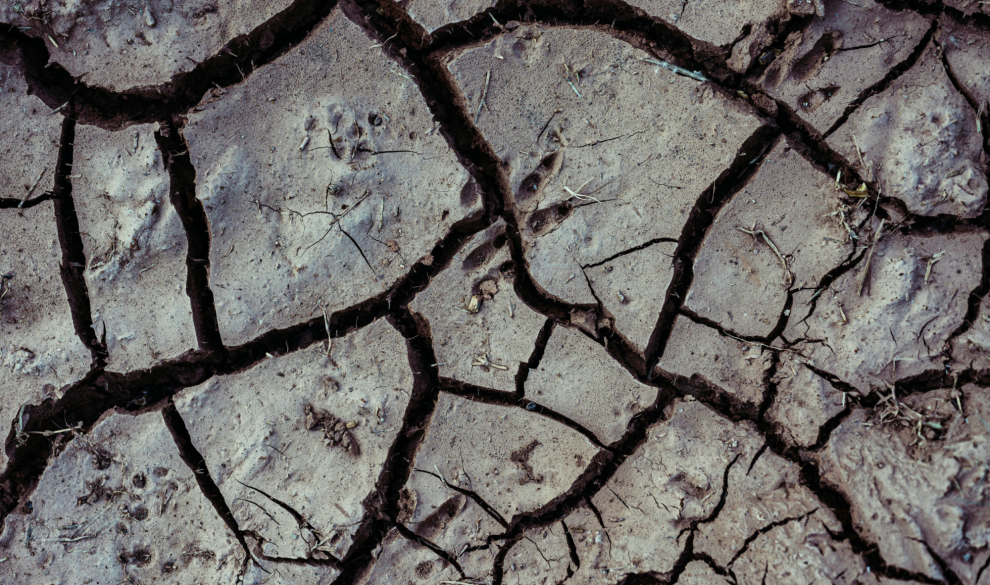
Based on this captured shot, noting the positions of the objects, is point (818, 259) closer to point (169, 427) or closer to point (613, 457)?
point (613, 457)

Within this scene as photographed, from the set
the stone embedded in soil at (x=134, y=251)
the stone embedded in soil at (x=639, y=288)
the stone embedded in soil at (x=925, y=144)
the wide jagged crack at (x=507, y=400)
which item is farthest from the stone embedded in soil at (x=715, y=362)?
the stone embedded in soil at (x=134, y=251)

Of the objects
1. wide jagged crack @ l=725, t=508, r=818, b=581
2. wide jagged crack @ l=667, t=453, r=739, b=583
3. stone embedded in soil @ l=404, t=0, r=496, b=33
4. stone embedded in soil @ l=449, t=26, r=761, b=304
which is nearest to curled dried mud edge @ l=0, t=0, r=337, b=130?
stone embedded in soil @ l=404, t=0, r=496, b=33

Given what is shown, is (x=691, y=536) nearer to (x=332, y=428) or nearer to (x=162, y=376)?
(x=332, y=428)

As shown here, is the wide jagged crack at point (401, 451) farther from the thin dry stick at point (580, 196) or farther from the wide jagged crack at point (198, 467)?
the thin dry stick at point (580, 196)

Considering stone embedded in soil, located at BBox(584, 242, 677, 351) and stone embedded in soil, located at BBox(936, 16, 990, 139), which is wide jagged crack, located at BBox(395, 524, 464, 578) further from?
stone embedded in soil, located at BBox(936, 16, 990, 139)

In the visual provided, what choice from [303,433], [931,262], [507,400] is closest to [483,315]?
[507,400]

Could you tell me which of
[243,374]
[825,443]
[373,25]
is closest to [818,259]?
[825,443]
